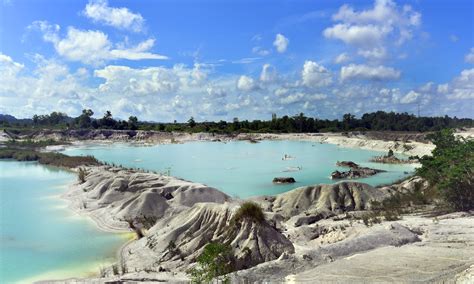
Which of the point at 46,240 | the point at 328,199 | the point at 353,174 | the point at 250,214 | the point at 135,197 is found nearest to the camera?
the point at 250,214

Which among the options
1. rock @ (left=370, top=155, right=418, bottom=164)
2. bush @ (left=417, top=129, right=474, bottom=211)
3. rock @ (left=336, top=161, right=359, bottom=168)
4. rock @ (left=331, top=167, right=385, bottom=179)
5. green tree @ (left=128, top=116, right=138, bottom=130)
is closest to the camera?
bush @ (left=417, top=129, right=474, bottom=211)

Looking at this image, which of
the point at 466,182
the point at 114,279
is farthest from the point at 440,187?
the point at 114,279

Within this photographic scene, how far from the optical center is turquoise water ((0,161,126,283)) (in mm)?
23109

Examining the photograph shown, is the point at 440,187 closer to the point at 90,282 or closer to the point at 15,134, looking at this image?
the point at 90,282

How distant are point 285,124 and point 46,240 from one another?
148975mm

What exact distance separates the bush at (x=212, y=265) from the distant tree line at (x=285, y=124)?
139 metres

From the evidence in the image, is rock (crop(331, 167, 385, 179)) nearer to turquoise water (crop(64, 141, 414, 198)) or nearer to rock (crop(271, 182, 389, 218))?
turquoise water (crop(64, 141, 414, 198))

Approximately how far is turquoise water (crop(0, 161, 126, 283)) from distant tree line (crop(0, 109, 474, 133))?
117989 millimetres

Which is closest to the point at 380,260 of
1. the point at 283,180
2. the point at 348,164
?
the point at 283,180

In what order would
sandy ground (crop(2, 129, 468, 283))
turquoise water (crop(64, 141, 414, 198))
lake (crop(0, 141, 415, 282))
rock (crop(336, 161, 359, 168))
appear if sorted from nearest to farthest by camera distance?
1. sandy ground (crop(2, 129, 468, 283))
2. lake (crop(0, 141, 415, 282))
3. turquoise water (crop(64, 141, 414, 198))
4. rock (crop(336, 161, 359, 168))

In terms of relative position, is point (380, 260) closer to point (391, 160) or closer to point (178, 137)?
point (391, 160)

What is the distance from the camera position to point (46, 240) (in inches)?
1136

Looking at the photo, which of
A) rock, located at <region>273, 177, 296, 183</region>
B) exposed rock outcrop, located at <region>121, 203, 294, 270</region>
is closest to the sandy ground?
exposed rock outcrop, located at <region>121, 203, 294, 270</region>

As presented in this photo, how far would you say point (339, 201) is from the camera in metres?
35.4
